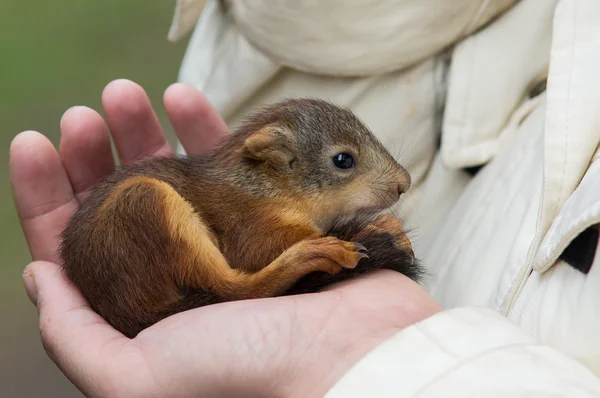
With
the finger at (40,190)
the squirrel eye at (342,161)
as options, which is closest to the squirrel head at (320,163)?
the squirrel eye at (342,161)

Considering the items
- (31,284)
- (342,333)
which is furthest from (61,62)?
(342,333)

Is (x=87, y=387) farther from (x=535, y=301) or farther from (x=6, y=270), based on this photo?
(x=6, y=270)

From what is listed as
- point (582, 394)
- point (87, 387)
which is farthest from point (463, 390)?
point (87, 387)

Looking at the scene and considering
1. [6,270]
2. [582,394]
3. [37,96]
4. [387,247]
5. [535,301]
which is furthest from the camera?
[37,96]

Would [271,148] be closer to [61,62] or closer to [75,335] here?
[75,335]

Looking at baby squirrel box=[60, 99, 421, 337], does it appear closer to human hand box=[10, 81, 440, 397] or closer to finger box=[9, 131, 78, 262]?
human hand box=[10, 81, 440, 397]
